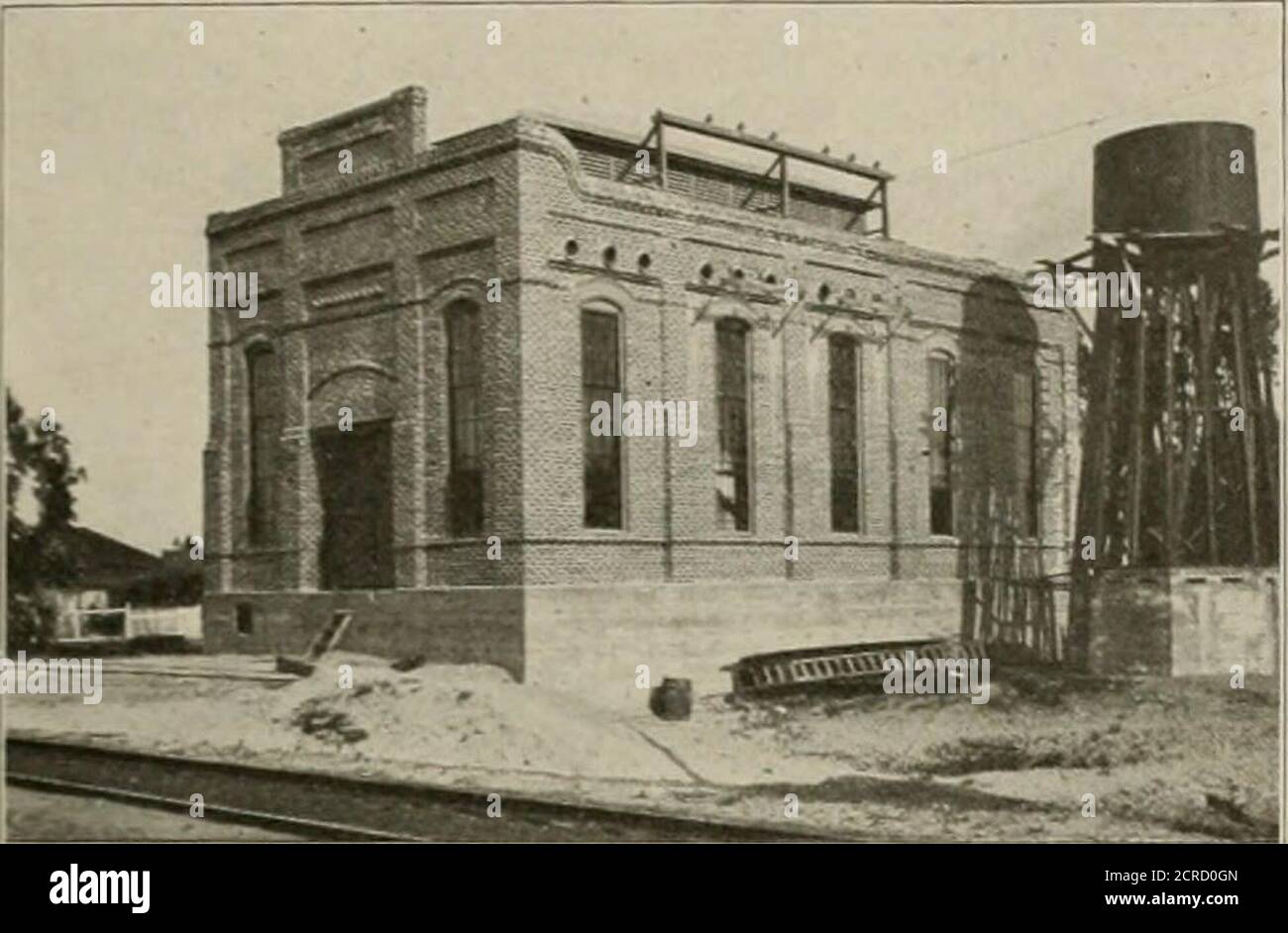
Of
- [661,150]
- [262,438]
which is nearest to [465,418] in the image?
A: [262,438]

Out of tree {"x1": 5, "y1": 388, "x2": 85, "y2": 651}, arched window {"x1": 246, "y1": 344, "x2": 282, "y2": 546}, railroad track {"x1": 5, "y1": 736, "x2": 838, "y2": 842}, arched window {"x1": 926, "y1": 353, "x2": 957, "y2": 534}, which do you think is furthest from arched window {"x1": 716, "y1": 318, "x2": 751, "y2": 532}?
tree {"x1": 5, "y1": 388, "x2": 85, "y2": 651}

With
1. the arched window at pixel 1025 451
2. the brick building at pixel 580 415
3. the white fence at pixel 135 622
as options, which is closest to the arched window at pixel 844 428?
the brick building at pixel 580 415

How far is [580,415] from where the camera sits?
55.8 feet

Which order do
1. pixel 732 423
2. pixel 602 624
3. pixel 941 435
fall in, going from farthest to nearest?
pixel 941 435, pixel 732 423, pixel 602 624

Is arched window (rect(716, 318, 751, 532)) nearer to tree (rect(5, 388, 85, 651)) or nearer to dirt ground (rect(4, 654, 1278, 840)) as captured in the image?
dirt ground (rect(4, 654, 1278, 840))

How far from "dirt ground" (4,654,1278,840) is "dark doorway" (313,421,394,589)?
1365 millimetres

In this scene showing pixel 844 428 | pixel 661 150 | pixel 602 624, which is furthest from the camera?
pixel 844 428

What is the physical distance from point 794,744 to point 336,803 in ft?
15.6

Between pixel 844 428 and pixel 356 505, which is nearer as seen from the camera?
pixel 356 505

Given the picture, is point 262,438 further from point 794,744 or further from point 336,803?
point 794,744

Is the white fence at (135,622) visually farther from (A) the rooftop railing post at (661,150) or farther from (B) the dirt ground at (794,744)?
(A) the rooftop railing post at (661,150)

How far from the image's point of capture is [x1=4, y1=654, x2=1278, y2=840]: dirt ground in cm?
1285

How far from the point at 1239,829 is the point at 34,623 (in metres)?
11.0

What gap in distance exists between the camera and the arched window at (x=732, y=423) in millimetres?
18562
